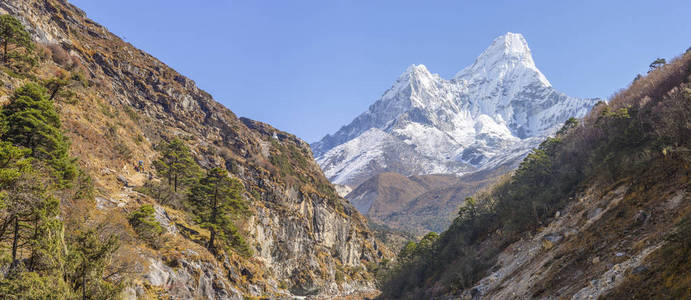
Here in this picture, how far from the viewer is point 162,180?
139ft

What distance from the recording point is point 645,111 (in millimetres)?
27797

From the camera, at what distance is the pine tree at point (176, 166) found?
45.0 m

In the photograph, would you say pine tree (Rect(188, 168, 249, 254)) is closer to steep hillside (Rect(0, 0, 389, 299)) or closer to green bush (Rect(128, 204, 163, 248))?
steep hillside (Rect(0, 0, 389, 299))

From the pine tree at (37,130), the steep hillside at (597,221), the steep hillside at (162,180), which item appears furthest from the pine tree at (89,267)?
the steep hillside at (597,221)

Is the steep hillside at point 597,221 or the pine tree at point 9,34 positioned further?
the pine tree at point 9,34

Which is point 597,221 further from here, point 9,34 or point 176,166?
point 9,34

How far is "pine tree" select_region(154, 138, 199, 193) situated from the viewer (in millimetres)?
45031

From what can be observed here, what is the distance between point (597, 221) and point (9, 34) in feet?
166

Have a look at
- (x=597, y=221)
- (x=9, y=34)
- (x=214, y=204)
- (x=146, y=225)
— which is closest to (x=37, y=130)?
(x=146, y=225)

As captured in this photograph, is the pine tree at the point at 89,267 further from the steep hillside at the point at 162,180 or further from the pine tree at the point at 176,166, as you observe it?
the pine tree at the point at 176,166

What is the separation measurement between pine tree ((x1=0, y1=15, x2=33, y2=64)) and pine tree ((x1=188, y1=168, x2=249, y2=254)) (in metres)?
21.0

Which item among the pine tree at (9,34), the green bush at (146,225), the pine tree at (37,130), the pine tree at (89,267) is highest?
the pine tree at (9,34)

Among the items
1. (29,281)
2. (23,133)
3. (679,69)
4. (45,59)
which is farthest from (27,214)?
(679,69)

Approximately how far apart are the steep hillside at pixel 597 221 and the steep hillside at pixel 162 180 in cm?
2347
